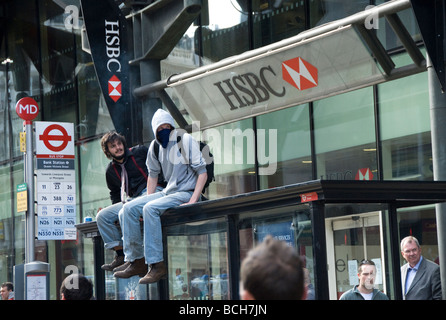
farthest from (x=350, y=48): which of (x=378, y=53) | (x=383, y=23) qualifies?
(x=383, y=23)

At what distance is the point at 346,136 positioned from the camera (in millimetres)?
12375

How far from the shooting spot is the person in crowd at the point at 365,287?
6.97 m

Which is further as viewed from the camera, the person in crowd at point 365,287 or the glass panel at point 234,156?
the glass panel at point 234,156

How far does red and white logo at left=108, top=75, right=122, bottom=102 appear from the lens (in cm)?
1271

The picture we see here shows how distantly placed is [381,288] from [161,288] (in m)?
2.42

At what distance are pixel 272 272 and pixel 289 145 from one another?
11.0 meters

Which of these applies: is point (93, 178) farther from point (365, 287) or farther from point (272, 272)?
point (272, 272)

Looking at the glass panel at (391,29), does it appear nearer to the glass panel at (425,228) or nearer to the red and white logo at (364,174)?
the red and white logo at (364,174)

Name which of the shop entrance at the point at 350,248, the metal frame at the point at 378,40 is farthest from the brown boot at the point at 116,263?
the metal frame at the point at 378,40

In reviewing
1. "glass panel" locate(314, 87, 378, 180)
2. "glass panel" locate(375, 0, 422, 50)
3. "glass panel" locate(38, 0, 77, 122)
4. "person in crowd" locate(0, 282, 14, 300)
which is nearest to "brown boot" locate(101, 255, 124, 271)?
"glass panel" locate(314, 87, 378, 180)

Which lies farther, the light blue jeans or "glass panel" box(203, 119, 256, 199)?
"glass panel" box(203, 119, 256, 199)

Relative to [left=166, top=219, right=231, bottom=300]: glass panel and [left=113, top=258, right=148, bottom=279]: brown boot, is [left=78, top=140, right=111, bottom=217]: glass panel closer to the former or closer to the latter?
[left=113, top=258, right=148, bottom=279]: brown boot

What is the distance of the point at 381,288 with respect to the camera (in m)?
7.14

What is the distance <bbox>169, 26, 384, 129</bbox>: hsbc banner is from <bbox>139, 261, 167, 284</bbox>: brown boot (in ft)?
11.6
